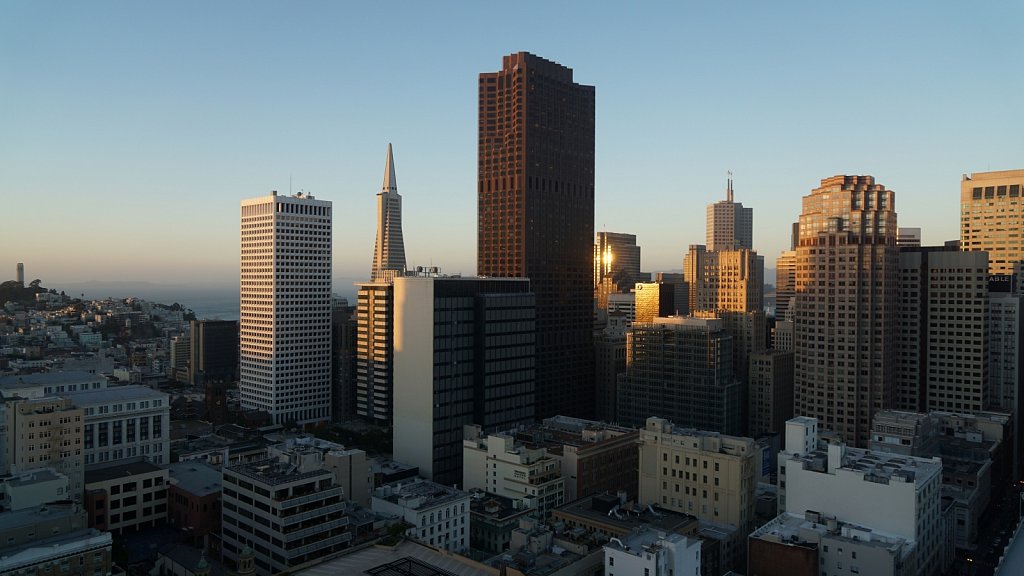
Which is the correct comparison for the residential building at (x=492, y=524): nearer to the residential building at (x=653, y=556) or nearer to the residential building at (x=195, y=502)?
the residential building at (x=653, y=556)

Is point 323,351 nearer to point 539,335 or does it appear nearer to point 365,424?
point 365,424

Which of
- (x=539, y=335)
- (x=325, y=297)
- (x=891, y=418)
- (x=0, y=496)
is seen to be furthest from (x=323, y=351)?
(x=891, y=418)

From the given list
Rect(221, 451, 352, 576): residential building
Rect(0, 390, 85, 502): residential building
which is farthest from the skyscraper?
Rect(0, 390, 85, 502): residential building

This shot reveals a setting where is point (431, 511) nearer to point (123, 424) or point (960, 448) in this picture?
point (123, 424)

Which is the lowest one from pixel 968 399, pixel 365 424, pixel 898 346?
pixel 365 424

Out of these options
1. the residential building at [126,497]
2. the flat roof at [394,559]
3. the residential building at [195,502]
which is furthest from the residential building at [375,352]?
the flat roof at [394,559]
